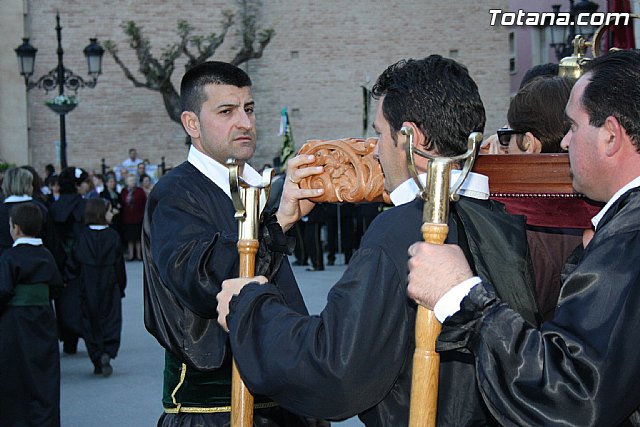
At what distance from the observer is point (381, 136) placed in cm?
263

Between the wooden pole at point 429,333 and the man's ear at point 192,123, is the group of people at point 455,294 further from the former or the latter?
the man's ear at point 192,123

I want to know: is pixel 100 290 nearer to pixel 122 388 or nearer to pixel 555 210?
pixel 122 388

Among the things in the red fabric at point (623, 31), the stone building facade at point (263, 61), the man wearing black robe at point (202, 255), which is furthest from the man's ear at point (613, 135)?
the stone building facade at point (263, 61)

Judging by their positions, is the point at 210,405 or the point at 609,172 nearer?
the point at 609,172

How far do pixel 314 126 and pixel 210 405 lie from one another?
2719cm

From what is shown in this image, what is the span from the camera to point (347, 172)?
3.01m

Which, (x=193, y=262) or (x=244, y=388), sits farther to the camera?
(x=193, y=262)

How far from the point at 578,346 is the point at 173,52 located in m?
27.1

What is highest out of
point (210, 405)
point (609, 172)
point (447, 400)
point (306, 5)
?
point (306, 5)

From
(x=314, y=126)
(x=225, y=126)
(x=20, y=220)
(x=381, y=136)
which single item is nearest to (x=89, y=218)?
(x=20, y=220)

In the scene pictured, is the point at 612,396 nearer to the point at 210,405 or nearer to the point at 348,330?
the point at 348,330

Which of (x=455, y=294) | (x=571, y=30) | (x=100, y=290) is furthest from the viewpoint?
(x=571, y=30)

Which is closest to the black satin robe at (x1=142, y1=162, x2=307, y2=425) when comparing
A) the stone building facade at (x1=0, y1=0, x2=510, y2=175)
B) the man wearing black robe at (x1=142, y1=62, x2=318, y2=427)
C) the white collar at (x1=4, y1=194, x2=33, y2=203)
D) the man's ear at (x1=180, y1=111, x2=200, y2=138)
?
the man wearing black robe at (x1=142, y1=62, x2=318, y2=427)

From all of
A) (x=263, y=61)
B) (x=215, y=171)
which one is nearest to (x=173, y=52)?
(x=263, y=61)
